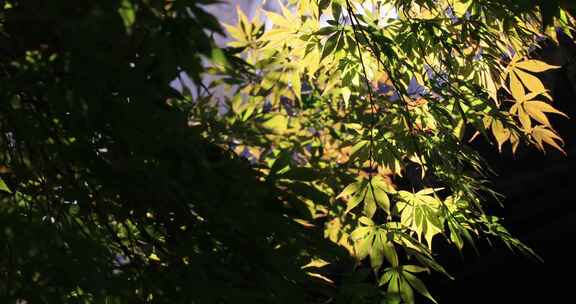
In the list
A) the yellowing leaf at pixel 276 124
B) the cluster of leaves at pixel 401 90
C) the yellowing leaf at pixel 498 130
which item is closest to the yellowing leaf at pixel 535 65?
the cluster of leaves at pixel 401 90

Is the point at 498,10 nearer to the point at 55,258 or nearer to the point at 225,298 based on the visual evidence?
the point at 225,298

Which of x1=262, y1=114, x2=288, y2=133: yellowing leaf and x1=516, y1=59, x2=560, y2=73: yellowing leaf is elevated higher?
x1=516, y1=59, x2=560, y2=73: yellowing leaf

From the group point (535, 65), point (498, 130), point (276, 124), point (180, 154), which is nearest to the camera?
point (180, 154)

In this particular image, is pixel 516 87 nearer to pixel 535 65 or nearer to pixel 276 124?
pixel 535 65

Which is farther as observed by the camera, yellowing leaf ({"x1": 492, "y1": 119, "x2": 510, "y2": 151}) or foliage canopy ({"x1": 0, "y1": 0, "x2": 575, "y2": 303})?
yellowing leaf ({"x1": 492, "y1": 119, "x2": 510, "y2": 151})

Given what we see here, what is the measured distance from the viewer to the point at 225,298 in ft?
3.24

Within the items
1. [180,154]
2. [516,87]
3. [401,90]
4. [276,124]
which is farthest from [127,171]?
[516,87]

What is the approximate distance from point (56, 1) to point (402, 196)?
1082 mm

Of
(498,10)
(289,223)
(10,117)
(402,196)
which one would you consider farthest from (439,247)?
(10,117)

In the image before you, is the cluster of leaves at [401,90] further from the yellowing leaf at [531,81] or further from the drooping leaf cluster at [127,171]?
the drooping leaf cluster at [127,171]

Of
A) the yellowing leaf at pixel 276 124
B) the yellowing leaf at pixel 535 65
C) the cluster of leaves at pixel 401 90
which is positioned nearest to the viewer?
the yellowing leaf at pixel 276 124

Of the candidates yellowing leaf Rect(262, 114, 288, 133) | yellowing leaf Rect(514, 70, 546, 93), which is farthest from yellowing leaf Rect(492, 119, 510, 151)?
yellowing leaf Rect(262, 114, 288, 133)

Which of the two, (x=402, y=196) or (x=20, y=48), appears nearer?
(x=20, y=48)

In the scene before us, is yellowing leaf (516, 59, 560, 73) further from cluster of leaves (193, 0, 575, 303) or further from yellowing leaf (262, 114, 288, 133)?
yellowing leaf (262, 114, 288, 133)
